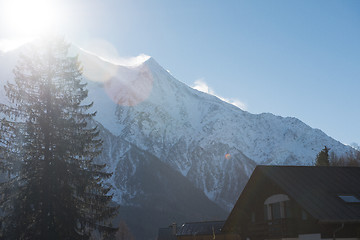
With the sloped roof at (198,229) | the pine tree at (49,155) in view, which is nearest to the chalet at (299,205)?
the pine tree at (49,155)

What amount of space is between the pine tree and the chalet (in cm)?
820

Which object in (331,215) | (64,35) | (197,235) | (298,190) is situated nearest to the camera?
(331,215)

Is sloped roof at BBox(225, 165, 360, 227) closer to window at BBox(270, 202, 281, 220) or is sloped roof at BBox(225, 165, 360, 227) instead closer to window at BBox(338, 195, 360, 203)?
window at BBox(338, 195, 360, 203)

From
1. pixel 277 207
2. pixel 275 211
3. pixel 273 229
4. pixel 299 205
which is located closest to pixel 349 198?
pixel 299 205

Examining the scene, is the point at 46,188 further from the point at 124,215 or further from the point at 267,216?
the point at 124,215

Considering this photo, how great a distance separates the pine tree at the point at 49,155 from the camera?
22906 mm

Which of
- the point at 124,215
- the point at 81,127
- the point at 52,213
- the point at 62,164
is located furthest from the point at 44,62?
the point at 124,215

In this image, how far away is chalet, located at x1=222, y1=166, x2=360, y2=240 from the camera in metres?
18.6

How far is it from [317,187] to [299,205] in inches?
97.7

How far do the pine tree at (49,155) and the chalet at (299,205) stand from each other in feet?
26.9

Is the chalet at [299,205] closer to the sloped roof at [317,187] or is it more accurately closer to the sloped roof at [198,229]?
the sloped roof at [317,187]

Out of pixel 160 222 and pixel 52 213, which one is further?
pixel 160 222

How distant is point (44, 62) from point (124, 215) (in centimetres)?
17779

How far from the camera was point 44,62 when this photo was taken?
25.7 metres
